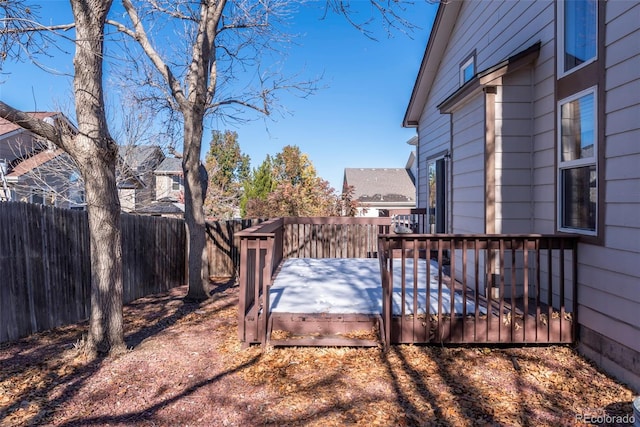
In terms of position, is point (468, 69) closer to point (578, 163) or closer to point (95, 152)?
point (578, 163)

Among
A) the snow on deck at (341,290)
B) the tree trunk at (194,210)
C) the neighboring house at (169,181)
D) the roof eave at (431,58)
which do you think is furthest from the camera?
the neighboring house at (169,181)

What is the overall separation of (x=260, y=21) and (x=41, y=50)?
14.8 ft

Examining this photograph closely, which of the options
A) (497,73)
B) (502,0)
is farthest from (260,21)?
(497,73)

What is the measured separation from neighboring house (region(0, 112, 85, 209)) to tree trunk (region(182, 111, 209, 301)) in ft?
25.2

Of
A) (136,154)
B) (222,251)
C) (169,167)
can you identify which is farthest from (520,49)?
(169,167)

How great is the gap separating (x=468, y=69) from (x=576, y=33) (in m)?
3.18

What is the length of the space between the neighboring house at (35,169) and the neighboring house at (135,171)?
1411 millimetres

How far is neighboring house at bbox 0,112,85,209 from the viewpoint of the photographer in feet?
42.7

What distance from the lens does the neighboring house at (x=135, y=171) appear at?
13109 millimetres

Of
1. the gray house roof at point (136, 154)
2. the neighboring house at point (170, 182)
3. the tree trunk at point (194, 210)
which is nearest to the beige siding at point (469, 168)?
the tree trunk at point (194, 210)

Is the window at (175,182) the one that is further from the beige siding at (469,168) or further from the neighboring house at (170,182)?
the beige siding at (469,168)

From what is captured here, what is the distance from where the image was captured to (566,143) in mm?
4184

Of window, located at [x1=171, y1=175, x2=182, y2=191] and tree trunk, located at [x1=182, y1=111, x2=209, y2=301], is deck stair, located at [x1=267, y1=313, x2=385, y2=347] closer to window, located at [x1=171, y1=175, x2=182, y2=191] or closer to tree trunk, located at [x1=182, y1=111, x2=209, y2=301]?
tree trunk, located at [x1=182, y1=111, x2=209, y2=301]

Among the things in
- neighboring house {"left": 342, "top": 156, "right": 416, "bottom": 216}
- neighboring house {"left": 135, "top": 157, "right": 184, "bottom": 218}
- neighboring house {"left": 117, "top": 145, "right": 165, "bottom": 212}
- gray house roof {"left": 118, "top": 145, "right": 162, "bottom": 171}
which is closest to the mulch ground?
gray house roof {"left": 118, "top": 145, "right": 162, "bottom": 171}
